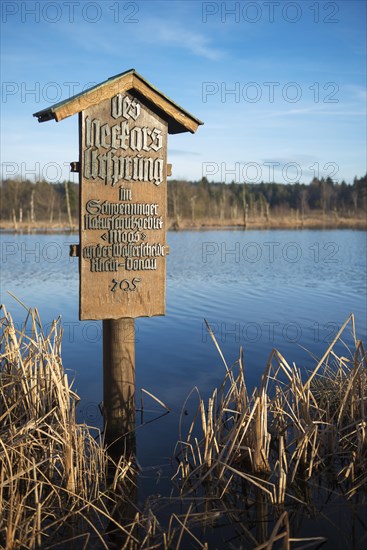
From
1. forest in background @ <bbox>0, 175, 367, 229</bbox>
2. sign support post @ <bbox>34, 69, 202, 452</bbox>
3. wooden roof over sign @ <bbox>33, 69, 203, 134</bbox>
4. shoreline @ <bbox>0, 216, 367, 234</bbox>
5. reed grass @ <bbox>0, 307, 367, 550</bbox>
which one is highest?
forest in background @ <bbox>0, 175, 367, 229</bbox>

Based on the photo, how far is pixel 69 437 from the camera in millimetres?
5055

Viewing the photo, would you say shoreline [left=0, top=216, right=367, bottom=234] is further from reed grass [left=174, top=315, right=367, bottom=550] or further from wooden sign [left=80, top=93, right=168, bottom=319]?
reed grass [left=174, top=315, right=367, bottom=550]

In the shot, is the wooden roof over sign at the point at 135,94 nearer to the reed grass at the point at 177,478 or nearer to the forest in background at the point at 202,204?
the reed grass at the point at 177,478

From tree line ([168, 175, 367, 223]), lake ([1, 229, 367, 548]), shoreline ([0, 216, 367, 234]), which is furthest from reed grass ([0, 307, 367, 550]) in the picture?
tree line ([168, 175, 367, 223])

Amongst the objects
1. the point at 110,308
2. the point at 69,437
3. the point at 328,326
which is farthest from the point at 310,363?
the point at 69,437

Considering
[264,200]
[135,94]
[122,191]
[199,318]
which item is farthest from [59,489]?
[264,200]

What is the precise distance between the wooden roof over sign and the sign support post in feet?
0.03

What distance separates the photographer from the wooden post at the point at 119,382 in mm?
6129

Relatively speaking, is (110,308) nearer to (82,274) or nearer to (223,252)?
(82,274)

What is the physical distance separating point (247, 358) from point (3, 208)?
62075 mm

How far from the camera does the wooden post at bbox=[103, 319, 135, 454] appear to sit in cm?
613

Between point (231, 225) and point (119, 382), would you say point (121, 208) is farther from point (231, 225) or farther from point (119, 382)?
point (231, 225)

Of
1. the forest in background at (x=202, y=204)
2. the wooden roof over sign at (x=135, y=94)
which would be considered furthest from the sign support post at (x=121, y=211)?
the forest in background at (x=202, y=204)

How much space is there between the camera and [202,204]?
8138 cm
